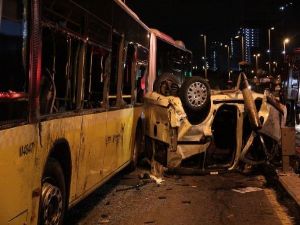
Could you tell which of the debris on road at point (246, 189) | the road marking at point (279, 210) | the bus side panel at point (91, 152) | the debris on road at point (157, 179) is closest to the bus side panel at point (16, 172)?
the bus side panel at point (91, 152)

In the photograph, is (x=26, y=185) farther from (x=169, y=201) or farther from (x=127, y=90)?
(x=127, y=90)

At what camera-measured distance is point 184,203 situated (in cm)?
896

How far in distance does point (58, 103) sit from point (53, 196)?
1013 mm

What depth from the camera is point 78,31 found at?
6.81 m

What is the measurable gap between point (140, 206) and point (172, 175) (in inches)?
115

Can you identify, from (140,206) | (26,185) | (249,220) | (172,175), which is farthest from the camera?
(172,175)

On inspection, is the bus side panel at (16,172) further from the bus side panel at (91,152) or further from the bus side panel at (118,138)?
the bus side panel at (118,138)

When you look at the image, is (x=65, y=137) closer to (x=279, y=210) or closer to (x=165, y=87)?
(x=279, y=210)

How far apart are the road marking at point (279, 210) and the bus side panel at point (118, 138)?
261 centimetres

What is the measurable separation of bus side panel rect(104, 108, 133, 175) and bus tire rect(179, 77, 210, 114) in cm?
113

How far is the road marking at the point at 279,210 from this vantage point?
7.77 metres

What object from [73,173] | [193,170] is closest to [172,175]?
[193,170]

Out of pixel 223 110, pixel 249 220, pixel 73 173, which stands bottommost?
pixel 249 220

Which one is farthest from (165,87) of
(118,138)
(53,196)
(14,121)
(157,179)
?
(14,121)
